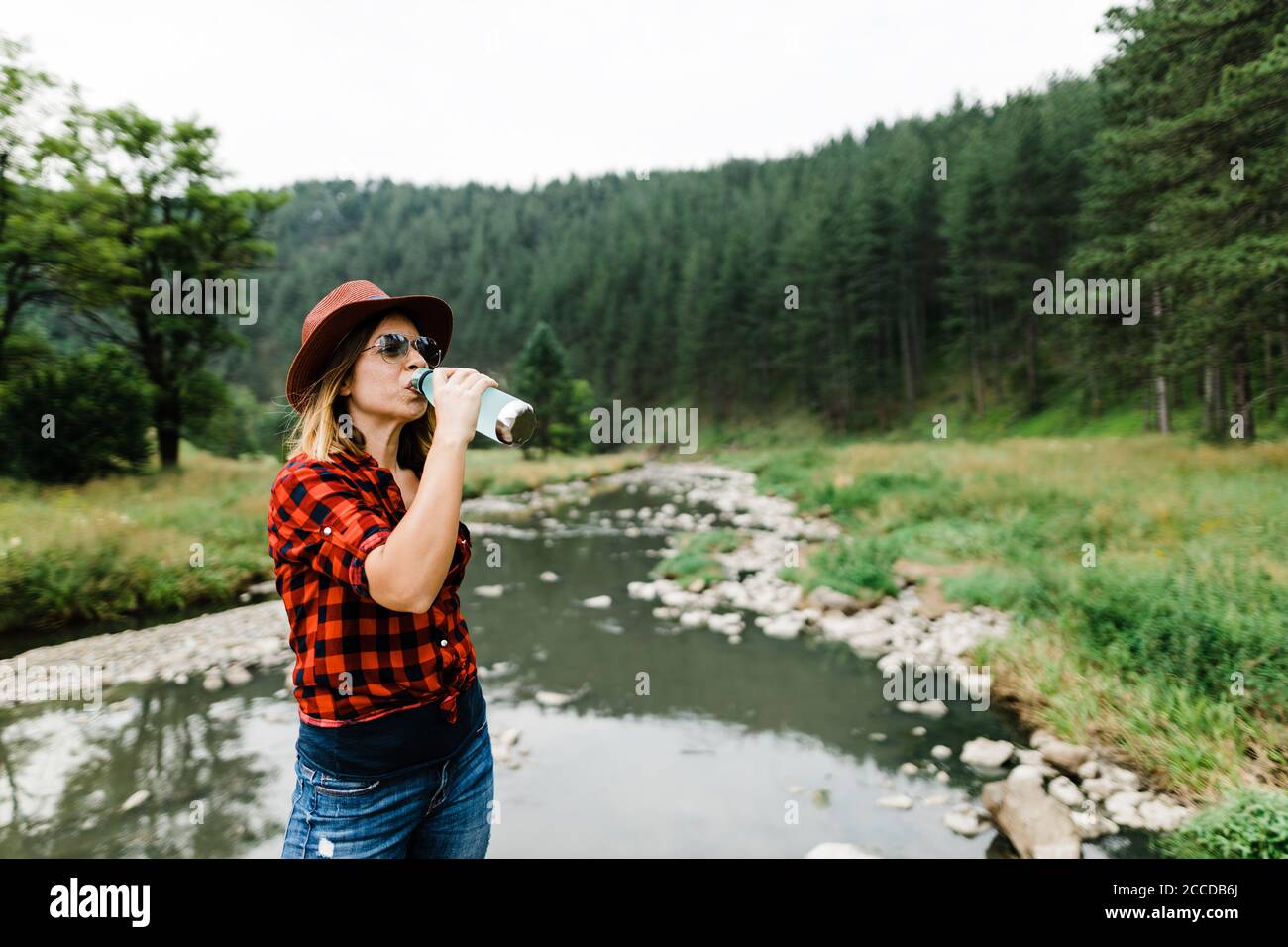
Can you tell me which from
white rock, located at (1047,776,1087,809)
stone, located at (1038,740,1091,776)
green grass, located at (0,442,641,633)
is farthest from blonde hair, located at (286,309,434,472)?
green grass, located at (0,442,641,633)

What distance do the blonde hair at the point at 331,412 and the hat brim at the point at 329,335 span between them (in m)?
0.02

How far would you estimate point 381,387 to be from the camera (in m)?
1.75

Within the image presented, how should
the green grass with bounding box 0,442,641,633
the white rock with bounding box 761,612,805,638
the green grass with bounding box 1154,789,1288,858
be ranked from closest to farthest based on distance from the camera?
the green grass with bounding box 1154,789,1288,858, the white rock with bounding box 761,612,805,638, the green grass with bounding box 0,442,641,633

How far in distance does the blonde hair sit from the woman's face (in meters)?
0.03

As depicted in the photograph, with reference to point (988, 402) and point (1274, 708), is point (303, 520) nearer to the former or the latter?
point (1274, 708)

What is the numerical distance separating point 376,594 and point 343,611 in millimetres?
269

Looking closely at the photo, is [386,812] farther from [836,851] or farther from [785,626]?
[785,626]

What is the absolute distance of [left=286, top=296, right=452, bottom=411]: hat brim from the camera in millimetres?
1680

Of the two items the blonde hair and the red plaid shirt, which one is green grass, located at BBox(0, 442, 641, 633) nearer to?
the blonde hair

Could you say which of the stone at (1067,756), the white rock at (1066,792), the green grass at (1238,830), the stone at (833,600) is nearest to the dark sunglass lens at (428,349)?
the green grass at (1238,830)

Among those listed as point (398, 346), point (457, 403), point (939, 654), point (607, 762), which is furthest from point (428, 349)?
point (939, 654)

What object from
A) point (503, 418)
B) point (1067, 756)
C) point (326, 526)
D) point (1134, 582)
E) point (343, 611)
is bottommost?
point (1067, 756)

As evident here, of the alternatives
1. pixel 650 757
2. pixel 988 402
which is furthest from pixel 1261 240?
pixel 988 402

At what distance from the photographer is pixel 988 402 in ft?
129
